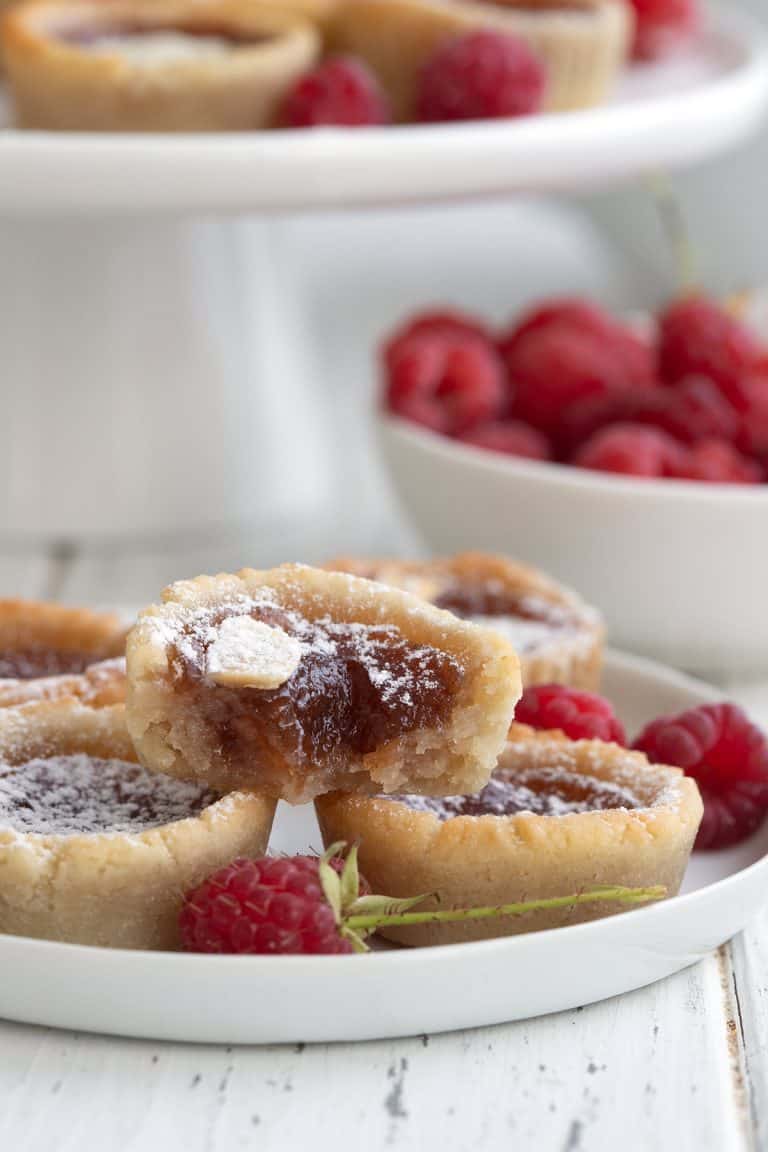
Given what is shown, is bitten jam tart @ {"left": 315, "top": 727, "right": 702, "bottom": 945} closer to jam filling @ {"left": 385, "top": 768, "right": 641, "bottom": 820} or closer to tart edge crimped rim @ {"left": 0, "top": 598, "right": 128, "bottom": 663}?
jam filling @ {"left": 385, "top": 768, "right": 641, "bottom": 820}

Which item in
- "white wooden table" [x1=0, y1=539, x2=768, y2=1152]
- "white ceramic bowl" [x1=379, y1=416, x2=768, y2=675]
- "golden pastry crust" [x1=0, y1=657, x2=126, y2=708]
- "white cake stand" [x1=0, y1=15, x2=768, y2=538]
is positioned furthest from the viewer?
"white cake stand" [x1=0, y1=15, x2=768, y2=538]

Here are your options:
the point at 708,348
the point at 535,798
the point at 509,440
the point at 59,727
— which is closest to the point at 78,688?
the point at 59,727

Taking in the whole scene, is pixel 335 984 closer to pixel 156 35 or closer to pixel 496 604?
pixel 496 604

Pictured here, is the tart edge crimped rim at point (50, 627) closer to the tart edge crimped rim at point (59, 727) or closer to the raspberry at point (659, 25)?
the tart edge crimped rim at point (59, 727)

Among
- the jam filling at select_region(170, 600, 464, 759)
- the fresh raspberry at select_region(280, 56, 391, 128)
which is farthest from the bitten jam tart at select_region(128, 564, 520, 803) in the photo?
the fresh raspberry at select_region(280, 56, 391, 128)

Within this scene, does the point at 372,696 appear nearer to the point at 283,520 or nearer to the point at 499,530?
the point at 499,530

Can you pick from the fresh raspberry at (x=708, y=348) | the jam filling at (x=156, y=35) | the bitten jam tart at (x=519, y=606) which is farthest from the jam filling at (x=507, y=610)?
the jam filling at (x=156, y=35)
